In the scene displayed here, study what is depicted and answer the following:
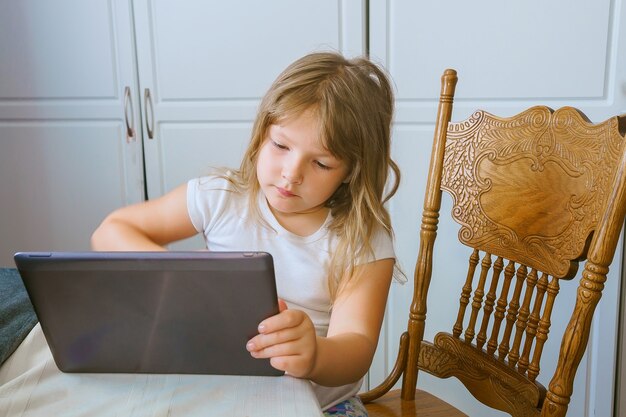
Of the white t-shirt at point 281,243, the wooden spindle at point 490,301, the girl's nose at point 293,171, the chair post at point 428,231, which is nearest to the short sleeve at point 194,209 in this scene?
the white t-shirt at point 281,243

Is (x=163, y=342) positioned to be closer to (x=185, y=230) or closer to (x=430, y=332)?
(x=185, y=230)

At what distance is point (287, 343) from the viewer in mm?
714

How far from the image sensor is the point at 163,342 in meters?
0.70

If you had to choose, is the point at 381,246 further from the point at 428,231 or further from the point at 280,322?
the point at 280,322

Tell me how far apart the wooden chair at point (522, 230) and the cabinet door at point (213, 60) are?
87 centimetres

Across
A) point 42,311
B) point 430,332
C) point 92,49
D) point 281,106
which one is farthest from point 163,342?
point 92,49

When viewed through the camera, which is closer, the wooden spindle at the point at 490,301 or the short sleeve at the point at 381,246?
the short sleeve at the point at 381,246

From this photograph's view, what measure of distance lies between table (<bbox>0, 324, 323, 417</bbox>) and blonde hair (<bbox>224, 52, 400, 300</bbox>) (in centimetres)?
35

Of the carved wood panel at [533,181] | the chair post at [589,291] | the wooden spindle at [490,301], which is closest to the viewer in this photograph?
the chair post at [589,291]

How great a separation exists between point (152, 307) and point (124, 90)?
1621 millimetres

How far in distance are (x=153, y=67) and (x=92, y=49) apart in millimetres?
211

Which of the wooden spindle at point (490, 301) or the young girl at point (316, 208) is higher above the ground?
the young girl at point (316, 208)

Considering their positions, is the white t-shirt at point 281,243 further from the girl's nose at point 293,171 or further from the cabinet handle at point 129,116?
the cabinet handle at point 129,116

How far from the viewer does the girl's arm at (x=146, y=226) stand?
1.05 m
